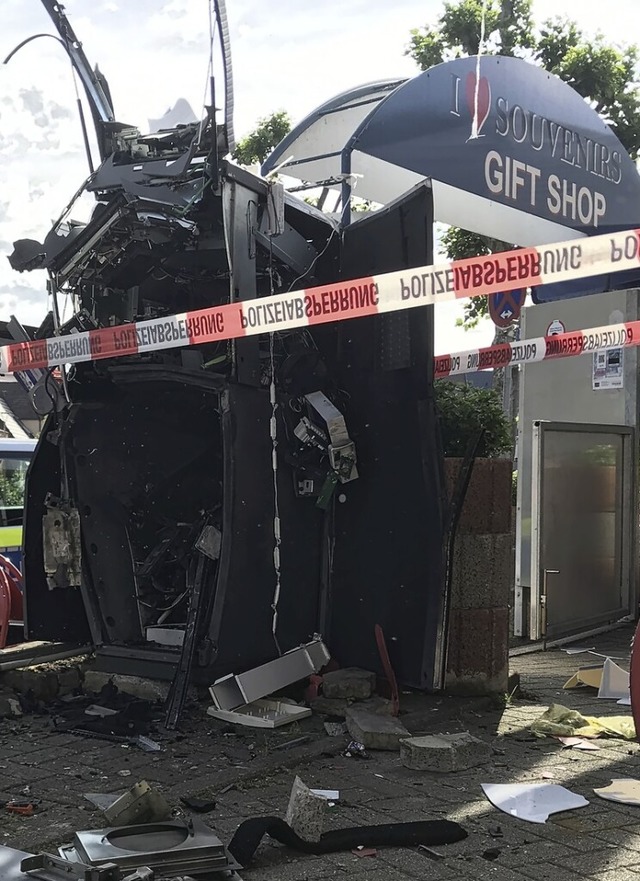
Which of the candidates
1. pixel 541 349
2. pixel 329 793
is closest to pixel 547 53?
pixel 541 349

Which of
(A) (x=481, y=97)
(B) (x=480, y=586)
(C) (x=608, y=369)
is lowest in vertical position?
(B) (x=480, y=586)

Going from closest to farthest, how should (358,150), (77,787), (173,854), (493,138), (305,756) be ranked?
(173,854) → (77,787) → (305,756) → (358,150) → (493,138)

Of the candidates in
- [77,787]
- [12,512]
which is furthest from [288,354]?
[12,512]

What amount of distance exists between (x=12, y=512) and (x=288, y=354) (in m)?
7.60

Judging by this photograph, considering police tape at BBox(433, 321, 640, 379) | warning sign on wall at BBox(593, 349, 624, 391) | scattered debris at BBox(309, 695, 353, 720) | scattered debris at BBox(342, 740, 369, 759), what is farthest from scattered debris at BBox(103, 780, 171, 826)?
warning sign on wall at BBox(593, 349, 624, 391)

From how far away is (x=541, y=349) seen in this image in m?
9.63

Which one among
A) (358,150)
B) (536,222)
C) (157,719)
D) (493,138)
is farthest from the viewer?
(536,222)

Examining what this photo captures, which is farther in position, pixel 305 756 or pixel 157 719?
pixel 157 719

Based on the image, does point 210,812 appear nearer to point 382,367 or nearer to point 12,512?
point 382,367

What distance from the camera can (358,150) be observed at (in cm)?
766

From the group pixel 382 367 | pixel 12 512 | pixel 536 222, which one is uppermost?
pixel 536 222

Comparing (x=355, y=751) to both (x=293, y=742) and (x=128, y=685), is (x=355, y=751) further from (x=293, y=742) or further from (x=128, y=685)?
(x=128, y=685)

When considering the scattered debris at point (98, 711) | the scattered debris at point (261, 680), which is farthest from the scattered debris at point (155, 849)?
the scattered debris at point (98, 711)

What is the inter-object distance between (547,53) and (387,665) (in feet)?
57.3
